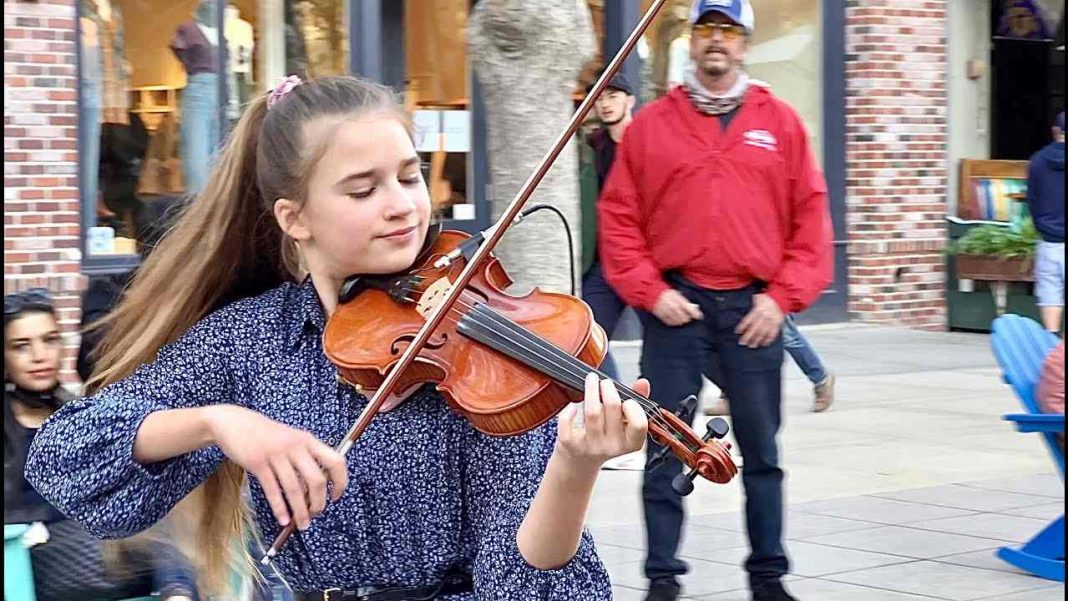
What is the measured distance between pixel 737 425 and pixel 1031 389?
1.11m

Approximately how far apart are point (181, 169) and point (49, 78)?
1.03 metres

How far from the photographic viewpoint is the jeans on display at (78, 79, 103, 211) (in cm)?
896

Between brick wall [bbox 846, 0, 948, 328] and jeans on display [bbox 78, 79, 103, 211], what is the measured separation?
5916 millimetres

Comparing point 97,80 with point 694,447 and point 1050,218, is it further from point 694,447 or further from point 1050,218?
point 694,447

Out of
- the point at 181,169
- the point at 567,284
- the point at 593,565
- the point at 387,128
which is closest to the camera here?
the point at 593,565

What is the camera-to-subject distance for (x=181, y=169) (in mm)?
9430

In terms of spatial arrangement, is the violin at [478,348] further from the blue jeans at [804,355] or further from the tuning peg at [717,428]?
the blue jeans at [804,355]

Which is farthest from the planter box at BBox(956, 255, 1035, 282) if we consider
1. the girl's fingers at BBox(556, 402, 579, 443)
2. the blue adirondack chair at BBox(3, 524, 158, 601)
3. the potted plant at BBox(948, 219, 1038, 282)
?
the girl's fingers at BBox(556, 402, 579, 443)

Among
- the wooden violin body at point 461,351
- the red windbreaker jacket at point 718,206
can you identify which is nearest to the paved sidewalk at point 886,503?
the red windbreaker jacket at point 718,206

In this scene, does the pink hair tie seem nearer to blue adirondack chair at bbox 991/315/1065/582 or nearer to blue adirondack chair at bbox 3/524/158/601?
blue adirondack chair at bbox 3/524/158/601

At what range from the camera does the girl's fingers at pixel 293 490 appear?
190 centimetres

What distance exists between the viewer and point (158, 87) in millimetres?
9375

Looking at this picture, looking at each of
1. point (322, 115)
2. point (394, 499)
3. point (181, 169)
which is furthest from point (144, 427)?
point (181, 169)

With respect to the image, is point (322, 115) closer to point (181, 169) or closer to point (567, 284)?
point (567, 284)
